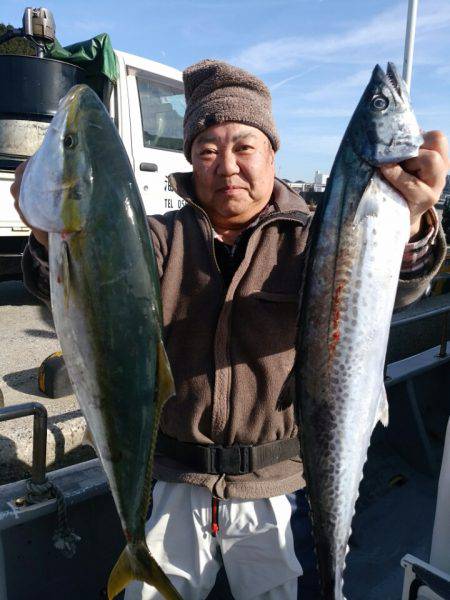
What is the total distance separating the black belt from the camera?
6.95 feet

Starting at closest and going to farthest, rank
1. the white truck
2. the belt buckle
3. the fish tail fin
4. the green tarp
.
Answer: the fish tail fin < the belt buckle < the green tarp < the white truck

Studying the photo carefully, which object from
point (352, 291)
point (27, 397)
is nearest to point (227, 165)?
point (352, 291)

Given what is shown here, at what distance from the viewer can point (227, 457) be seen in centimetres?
212

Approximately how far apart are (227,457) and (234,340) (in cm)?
46

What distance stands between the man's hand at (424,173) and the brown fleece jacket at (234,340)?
16.5 inches

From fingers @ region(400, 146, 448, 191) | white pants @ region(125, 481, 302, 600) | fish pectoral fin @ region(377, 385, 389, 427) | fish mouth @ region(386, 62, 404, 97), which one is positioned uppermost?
fish mouth @ region(386, 62, 404, 97)

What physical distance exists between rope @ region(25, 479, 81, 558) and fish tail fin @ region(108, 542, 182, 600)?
94 centimetres

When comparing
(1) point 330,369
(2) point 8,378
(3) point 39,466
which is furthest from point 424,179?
(2) point 8,378

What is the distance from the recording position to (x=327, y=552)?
1.91 meters

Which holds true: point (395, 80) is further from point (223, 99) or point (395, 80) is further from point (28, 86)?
point (28, 86)

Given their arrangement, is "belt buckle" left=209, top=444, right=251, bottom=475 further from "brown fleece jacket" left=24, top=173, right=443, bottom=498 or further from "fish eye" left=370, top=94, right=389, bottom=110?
"fish eye" left=370, top=94, right=389, bottom=110

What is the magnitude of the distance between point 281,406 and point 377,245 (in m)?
0.69

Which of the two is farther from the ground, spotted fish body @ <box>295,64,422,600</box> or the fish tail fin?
spotted fish body @ <box>295,64,422,600</box>

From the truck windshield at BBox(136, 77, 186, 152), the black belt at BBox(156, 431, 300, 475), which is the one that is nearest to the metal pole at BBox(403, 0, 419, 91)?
the truck windshield at BBox(136, 77, 186, 152)
